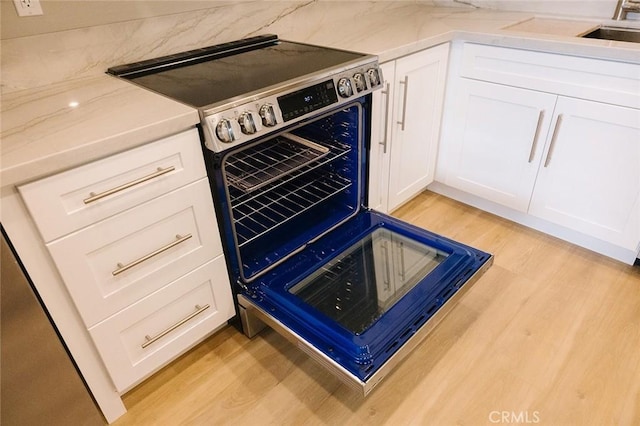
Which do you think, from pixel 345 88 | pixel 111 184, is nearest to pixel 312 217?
pixel 345 88

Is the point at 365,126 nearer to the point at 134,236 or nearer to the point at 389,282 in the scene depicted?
the point at 389,282

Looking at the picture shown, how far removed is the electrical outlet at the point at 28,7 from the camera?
1323 mm

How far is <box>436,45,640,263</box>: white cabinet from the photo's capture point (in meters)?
1.75

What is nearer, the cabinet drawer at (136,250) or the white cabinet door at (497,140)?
the cabinet drawer at (136,250)

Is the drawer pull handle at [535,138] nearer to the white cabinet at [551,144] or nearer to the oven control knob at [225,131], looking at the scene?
the white cabinet at [551,144]

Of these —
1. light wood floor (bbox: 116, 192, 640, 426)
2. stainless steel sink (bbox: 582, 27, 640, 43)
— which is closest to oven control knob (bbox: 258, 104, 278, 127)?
light wood floor (bbox: 116, 192, 640, 426)

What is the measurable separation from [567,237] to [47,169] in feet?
7.20

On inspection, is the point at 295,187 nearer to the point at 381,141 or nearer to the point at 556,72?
the point at 381,141

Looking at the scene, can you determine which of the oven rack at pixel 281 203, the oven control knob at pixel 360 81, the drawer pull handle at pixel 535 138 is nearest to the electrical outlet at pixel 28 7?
the oven rack at pixel 281 203

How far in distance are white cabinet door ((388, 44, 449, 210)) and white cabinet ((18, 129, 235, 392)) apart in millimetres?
1013

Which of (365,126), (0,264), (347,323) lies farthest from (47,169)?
(365,126)

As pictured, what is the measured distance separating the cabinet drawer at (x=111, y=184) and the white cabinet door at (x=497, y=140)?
4.72 feet

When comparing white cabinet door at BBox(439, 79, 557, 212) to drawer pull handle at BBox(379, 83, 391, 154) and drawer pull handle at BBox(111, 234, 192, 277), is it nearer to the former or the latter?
drawer pull handle at BBox(379, 83, 391, 154)

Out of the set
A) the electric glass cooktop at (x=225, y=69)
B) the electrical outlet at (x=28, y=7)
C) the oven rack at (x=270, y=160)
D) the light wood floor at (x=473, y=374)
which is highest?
the electrical outlet at (x=28, y=7)
